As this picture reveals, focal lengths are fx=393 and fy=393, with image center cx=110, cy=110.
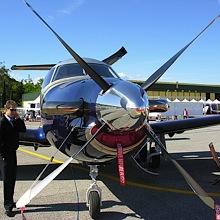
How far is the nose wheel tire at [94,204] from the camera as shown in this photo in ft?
19.8

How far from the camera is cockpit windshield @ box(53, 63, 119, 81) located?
291 inches

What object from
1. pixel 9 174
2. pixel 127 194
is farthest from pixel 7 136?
pixel 127 194

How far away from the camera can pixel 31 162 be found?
12.0 meters

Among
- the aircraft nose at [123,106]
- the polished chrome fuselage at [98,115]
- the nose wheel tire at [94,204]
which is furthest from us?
the nose wheel tire at [94,204]

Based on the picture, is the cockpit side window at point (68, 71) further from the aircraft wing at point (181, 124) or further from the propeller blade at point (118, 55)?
the propeller blade at point (118, 55)

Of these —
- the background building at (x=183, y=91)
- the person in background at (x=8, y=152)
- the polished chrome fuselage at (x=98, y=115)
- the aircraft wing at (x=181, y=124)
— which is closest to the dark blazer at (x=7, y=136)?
the person in background at (x=8, y=152)

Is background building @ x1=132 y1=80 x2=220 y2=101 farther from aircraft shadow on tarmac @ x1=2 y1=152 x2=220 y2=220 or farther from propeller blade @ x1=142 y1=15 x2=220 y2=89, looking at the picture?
propeller blade @ x1=142 y1=15 x2=220 y2=89

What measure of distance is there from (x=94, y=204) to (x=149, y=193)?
1.98m

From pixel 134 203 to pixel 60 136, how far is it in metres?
1.79

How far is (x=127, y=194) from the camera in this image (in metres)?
7.62

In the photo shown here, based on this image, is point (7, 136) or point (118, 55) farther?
point (118, 55)

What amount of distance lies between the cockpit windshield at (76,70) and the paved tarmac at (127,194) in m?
2.30

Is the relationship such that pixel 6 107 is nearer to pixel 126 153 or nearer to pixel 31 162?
pixel 126 153

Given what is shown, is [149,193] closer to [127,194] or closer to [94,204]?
[127,194]
